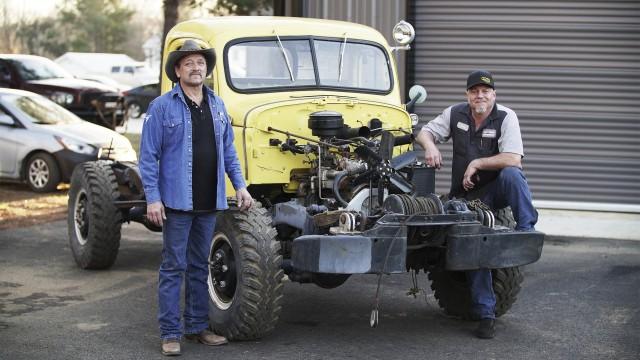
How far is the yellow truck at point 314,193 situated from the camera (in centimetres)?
745

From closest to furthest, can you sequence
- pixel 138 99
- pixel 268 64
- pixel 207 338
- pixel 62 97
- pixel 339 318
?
pixel 207 338 → pixel 339 318 → pixel 268 64 → pixel 62 97 → pixel 138 99

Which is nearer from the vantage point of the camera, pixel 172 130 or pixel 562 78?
pixel 172 130

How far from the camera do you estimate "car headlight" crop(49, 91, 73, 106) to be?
77.4ft

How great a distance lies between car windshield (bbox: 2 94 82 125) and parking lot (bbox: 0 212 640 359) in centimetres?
585

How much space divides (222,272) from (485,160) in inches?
77.3

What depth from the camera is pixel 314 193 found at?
27.7 feet

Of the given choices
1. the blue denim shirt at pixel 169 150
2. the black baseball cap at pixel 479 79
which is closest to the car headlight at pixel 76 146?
the black baseball cap at pixel 479 79

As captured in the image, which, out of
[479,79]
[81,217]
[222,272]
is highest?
[479,79]

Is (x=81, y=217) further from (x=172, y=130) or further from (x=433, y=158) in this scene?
(x=433, y=158)

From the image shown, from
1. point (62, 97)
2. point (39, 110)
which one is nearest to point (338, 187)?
point (39, 110)

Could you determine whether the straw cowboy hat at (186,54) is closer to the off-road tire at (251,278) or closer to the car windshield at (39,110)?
the off-road tire at (251,278)

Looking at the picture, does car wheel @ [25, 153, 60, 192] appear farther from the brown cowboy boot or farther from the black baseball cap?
the black baseball cap

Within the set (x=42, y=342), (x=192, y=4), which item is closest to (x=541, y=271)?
(x=42, y=342)

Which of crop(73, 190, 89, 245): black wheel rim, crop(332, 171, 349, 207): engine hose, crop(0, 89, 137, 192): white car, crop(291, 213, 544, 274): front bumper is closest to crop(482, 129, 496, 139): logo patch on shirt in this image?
crop(291, 213, 544, 274): front bumper
